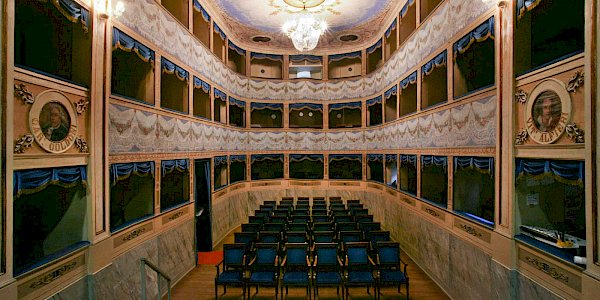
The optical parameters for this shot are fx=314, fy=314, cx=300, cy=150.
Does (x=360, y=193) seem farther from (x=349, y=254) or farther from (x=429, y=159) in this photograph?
(x=349, y=254)

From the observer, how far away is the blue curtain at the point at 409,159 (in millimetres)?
9664

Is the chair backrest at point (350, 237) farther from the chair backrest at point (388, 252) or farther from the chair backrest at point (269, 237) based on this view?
the chair backrest at point (269, 237)

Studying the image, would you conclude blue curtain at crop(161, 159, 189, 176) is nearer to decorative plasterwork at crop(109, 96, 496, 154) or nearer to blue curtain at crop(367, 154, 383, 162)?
decorative plasterwork at crop(109, 96, 496, 154)

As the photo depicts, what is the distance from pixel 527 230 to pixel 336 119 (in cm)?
1263

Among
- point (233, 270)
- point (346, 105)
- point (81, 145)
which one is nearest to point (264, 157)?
point (346, 105)

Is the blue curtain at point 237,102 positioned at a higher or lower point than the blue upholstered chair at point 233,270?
higher

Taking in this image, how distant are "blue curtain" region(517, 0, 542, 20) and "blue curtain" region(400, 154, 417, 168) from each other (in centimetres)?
525

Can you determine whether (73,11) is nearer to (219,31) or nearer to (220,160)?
(220,160)

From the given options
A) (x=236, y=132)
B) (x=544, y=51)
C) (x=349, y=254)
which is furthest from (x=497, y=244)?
(x=236, y=132)

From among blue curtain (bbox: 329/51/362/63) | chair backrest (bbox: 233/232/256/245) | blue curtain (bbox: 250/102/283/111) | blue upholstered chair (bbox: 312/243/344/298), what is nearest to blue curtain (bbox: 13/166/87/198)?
chair backrest (bbox: 233/232/256/245)

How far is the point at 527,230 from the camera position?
15.9 ft

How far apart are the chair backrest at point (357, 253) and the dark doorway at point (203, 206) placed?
517cm

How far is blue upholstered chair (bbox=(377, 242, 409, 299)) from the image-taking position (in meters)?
6.23

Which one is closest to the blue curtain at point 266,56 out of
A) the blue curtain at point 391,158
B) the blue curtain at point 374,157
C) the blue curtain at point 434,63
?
the blue curtain at point 374,157
